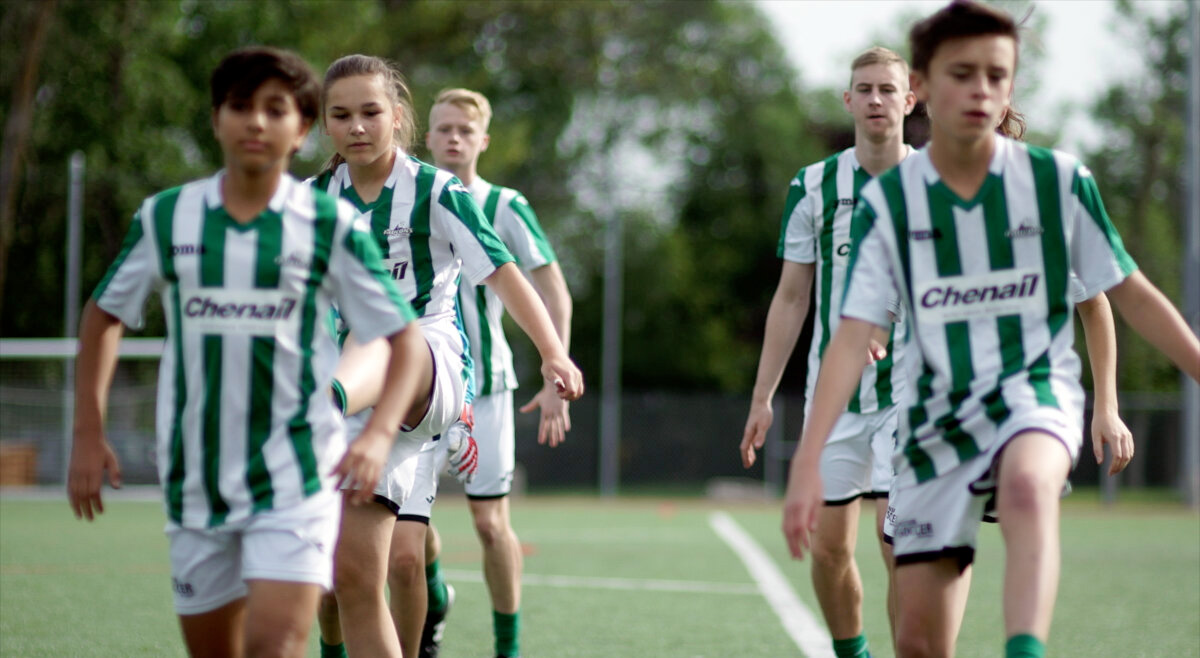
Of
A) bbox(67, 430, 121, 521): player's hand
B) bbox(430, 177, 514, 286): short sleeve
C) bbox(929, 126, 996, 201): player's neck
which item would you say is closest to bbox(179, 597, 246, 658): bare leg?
bbox(67, 430, 121, 521): player's hand

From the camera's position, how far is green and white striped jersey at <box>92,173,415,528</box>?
10.2 ft

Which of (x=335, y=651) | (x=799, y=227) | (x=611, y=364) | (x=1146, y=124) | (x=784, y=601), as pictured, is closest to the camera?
(x=335, y=651)

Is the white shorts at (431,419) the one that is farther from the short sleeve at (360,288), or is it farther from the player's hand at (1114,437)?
the player's hand at (1114,437)

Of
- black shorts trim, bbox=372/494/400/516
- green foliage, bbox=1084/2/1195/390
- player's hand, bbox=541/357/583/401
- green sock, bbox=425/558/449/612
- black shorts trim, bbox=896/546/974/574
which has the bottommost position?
green sock, bbox=425/558/449/612

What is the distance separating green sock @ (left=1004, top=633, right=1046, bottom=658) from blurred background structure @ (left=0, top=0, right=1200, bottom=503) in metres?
16.7

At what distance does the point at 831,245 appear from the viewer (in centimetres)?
528

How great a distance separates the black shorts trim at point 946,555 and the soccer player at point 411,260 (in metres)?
1.20

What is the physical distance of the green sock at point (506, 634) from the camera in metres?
5.91

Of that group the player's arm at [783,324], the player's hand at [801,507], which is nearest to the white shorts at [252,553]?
the player's hand at [801,507]

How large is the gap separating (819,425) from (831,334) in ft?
6.87

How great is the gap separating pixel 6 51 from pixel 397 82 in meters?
22.2

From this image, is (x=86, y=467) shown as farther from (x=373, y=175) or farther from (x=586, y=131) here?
(x=586, y=131)

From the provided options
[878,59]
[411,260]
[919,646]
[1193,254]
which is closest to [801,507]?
[919,646]

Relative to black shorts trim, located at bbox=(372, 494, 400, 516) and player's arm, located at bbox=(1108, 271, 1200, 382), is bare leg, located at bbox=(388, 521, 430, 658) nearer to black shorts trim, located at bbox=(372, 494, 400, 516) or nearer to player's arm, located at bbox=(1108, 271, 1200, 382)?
black shorts trim, located at bbox=(372, 494, 400, 516)
